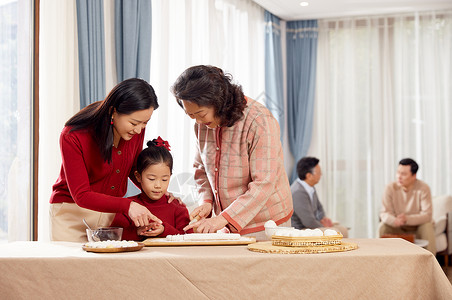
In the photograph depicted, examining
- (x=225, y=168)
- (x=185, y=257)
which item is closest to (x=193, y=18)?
(x=225, y=168)

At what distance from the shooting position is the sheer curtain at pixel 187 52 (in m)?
4.44

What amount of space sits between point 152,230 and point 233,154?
0.49 meters

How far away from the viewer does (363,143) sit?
21.9 feet

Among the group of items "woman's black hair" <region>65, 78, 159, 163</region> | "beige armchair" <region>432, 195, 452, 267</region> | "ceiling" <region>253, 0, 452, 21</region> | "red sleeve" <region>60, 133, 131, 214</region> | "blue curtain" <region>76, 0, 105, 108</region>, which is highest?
"ceiling" <region>253, 0, 452, 21</region>

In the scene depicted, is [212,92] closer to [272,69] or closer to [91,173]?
[91,173]

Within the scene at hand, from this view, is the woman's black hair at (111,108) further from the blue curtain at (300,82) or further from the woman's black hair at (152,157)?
the blue curtain at (300,82)

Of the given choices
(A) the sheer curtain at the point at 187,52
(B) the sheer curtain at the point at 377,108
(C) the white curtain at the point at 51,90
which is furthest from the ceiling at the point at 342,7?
(C) the white curtain at the point at 51,90

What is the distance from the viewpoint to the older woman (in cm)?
215

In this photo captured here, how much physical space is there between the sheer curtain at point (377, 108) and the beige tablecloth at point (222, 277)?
515 centimetres

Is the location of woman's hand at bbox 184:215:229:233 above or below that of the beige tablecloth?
above

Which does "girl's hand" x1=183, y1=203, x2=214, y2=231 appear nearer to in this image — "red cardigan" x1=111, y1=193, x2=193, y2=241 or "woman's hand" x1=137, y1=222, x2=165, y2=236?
"red cardigan" x1=111, y1=193, x2=193, y2=241

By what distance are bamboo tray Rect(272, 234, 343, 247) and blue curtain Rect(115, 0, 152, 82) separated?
2438mm

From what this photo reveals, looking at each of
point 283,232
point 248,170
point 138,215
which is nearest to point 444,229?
point 248,170

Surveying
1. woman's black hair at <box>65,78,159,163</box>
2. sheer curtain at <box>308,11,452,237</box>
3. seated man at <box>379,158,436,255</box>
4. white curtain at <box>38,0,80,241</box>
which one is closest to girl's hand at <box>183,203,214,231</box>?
woman's black hair at <box>65,78,159,163</box>
